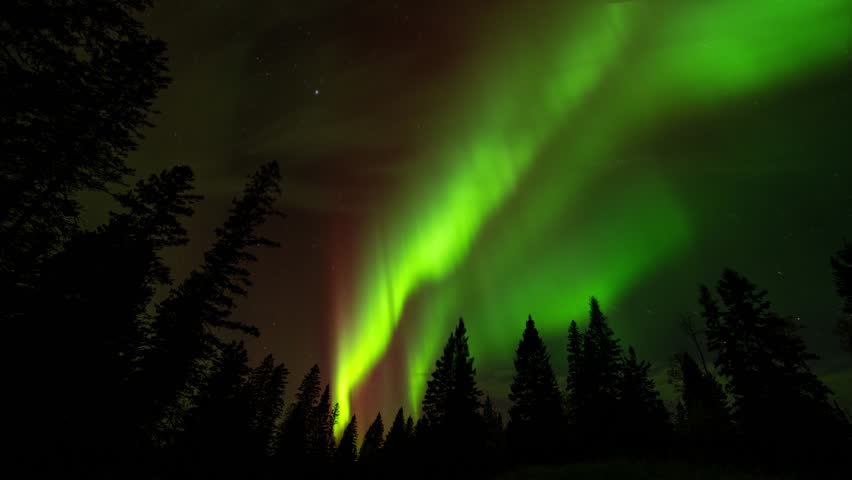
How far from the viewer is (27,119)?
28.9 feet

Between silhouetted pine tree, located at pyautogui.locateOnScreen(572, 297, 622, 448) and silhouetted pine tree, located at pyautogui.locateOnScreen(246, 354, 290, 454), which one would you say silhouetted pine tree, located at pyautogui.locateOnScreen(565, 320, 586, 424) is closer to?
silhouetted pine tree, located at pyautogui.locateOnScreen(572, 297, 622, 448)

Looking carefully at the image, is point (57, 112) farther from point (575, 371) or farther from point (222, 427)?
point (575, 371)

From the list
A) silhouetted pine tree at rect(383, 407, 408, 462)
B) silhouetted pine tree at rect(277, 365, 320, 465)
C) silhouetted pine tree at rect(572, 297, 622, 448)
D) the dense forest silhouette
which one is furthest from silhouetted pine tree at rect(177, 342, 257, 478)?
silhouetted pine tree at rect(572, 297, 622, 448)

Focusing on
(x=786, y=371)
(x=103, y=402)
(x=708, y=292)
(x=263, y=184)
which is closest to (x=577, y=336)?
(x=708, y=292)

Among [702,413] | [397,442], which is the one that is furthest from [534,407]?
[397,442]

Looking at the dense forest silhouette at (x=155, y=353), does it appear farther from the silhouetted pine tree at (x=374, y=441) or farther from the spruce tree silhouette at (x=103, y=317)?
the silhouetted pine tree at (x=374, y=441)

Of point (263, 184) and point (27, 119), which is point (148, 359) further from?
point (27, 119)

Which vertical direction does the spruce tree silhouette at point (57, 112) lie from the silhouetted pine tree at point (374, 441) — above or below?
above

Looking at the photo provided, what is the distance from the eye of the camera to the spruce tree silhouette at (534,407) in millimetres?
35812

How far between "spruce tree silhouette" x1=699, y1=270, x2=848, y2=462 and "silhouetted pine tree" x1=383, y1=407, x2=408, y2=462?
4057 cm

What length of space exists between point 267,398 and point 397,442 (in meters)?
21.0

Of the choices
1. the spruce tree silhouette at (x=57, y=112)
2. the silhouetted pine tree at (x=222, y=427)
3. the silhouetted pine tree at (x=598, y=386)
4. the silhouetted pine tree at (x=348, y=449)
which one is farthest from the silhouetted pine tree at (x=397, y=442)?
the spruce tree silhouette at (x=57, y=112)

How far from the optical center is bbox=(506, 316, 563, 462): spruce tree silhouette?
35.8 metres

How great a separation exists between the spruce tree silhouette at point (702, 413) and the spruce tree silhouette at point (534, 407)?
36.1ft
